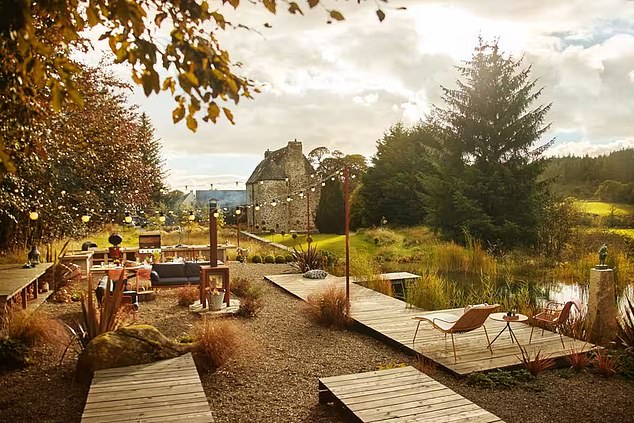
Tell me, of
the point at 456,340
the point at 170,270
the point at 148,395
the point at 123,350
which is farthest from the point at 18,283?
the point at 456,340

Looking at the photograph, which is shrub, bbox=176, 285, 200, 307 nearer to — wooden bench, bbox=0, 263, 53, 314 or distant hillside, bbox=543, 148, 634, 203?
wooden bench, bbox=0, 263, 53, 314

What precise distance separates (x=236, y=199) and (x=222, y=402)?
34464mm

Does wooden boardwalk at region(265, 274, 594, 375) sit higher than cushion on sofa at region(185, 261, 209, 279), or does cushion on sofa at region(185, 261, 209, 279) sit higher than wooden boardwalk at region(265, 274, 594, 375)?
cushion on sofa at region(185, 261, 209, 279)

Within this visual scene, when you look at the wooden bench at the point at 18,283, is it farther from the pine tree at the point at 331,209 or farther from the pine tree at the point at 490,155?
the pine tree at the point at 331,209

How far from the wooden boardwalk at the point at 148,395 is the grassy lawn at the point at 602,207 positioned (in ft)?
52.1

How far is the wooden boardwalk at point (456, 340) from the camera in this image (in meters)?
5.97

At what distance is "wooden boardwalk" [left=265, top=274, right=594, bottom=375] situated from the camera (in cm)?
597

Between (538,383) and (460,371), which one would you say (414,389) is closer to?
(460,371)

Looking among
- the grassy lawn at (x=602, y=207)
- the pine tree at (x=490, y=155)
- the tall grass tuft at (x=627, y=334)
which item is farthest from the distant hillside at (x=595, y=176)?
the tall grass tuft at (x=627, y=334)

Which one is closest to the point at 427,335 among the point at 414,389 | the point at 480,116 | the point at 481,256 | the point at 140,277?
the point at 414,389

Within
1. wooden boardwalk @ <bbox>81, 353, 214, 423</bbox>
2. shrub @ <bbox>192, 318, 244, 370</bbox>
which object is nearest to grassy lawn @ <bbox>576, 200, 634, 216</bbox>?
shrub @ <bbox>192, 318, 244, 370</bbox>

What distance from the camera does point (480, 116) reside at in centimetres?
2108

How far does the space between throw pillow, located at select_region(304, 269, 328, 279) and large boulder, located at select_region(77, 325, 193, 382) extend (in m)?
7.08

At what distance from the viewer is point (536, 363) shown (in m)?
5.74
